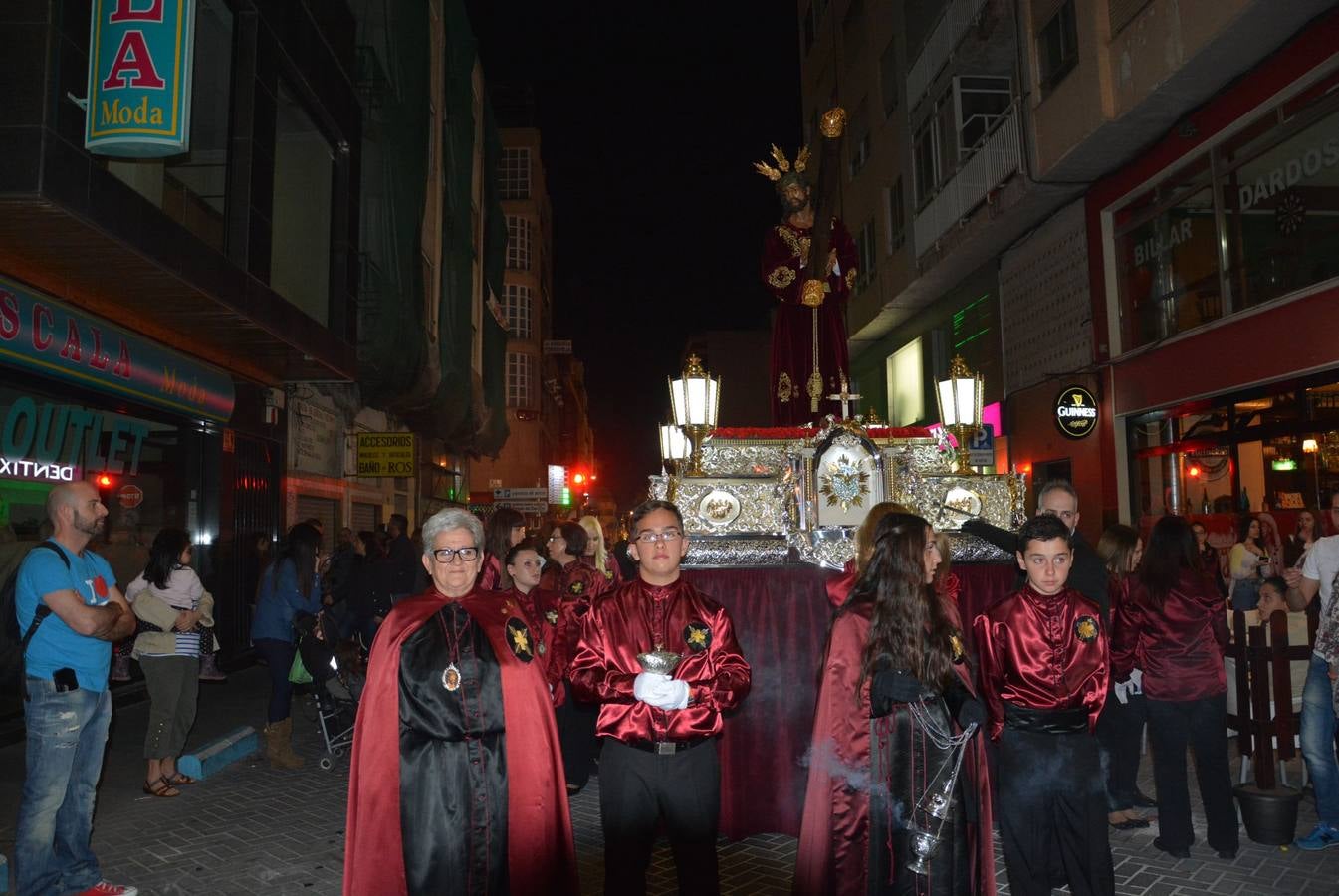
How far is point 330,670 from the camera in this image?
8.56 meters

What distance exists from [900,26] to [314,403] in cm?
1597

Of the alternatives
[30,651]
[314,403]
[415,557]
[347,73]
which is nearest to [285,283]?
[314,403]

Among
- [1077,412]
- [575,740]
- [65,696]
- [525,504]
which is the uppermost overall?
[1077,412]

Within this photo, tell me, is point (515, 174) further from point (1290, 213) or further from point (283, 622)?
point (283, 622)

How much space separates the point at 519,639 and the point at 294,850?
3.39 meters

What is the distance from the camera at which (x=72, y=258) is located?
903 centimetres

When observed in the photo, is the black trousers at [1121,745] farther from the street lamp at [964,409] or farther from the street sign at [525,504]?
the street sign at [525,504]

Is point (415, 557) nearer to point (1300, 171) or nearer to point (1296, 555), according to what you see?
point (1296, 555)

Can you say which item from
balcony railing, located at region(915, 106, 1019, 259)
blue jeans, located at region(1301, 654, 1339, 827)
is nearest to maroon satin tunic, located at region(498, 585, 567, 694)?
blue jeans, located at region(1301, 654, 1339, 827)

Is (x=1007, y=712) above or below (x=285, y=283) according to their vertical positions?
below

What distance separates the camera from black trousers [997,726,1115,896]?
4.51 m

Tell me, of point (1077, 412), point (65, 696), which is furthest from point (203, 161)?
point (1077, 412)

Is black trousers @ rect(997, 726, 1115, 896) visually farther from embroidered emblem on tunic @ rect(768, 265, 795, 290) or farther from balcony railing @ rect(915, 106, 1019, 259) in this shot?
balcony railing @ rect(915, 106, 1019, 259)

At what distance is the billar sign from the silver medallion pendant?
694cm
